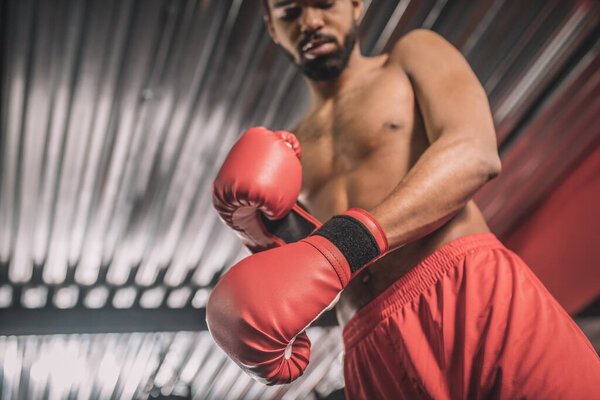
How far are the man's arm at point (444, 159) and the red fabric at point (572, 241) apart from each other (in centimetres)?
117

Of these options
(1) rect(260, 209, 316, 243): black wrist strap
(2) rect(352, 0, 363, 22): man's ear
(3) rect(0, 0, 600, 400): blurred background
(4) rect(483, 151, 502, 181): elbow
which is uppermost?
(4) rect(483, 151, 502, 181): elbow

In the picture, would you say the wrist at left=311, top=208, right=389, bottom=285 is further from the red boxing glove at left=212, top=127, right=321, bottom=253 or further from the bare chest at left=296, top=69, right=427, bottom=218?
the bare chest at left=296, top=69, right=427, bottom=218

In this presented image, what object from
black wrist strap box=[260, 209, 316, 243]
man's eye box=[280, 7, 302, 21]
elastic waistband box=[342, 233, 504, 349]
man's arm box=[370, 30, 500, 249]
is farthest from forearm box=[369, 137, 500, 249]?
man's eye box=[280, 7, 302, 21]

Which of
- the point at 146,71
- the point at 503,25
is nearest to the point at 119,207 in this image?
the point at 146,71

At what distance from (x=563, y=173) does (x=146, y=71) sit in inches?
74.8

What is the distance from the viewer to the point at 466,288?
94 cm

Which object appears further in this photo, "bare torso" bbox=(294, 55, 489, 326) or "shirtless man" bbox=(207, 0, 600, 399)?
"bare torso" bbox=(294, 55, 489, 326)

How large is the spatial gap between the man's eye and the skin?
1 cm

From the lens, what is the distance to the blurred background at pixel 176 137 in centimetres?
192

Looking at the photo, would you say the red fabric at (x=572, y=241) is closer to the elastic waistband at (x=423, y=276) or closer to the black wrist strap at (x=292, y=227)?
the elastic waistband at (x=423, y=276)

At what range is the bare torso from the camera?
109cm

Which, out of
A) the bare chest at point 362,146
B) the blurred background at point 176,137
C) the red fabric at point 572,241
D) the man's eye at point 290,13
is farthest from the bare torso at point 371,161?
the red fabric at point 572,241

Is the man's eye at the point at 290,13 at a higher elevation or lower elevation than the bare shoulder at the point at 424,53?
lower

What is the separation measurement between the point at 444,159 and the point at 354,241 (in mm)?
247
